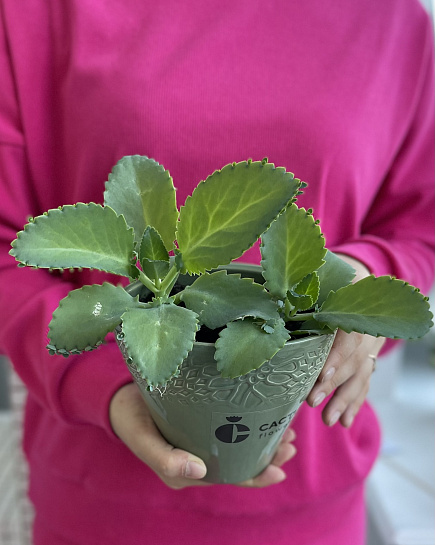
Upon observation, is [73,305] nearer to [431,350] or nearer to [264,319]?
[264,319]

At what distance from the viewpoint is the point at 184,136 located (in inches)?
18.5

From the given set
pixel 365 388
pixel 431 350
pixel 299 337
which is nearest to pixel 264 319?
pixel 299 337

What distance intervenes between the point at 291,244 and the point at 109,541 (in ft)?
1.22

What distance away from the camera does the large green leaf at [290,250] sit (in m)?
0.25

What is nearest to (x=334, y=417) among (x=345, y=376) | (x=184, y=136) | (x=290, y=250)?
(x=345, y=376)

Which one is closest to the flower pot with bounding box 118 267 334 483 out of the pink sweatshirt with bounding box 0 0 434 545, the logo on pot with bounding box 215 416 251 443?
the logo on pot with bounding box 215 416 251 443

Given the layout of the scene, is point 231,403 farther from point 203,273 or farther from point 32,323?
point 32,323

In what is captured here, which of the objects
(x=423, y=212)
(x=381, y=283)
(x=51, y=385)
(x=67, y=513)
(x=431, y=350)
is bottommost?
(x=431, y=350)

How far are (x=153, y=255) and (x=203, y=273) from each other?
25mm

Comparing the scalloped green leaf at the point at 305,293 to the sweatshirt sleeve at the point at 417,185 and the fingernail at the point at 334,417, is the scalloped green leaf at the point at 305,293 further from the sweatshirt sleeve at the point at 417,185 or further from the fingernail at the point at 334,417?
the sweatshirt sleeve at the point at 417,185

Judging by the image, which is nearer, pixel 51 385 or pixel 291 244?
pixel 291 244

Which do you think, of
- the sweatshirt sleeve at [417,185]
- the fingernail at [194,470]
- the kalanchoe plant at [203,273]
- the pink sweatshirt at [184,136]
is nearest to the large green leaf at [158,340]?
the kalanchoe plant at [203,273]

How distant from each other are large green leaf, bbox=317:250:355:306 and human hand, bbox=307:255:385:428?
4 centimetres

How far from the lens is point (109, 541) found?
494 mm
